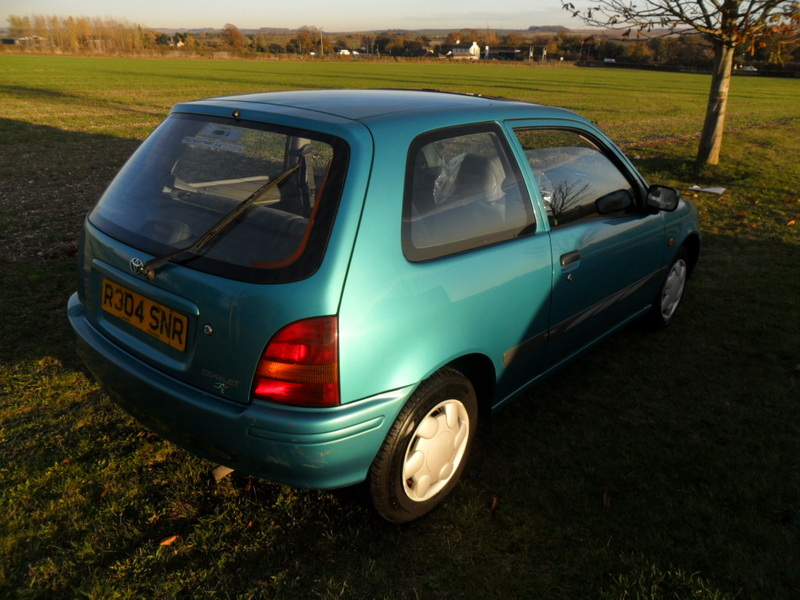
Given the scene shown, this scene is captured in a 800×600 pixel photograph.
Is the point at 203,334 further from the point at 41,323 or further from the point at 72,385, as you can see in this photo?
the point at 41,323

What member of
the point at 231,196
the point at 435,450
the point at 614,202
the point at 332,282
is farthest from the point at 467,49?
the point at 332,282

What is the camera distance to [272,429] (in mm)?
2082

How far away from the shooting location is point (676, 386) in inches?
152

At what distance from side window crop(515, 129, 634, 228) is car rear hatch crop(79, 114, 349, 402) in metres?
1.29

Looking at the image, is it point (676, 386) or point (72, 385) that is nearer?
point (72, 385)

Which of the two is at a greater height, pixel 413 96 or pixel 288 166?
pixel 413 96

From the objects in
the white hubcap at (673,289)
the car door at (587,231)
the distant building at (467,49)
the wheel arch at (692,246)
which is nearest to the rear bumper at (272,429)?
the car door at (587,231)

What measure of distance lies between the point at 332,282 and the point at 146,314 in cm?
84

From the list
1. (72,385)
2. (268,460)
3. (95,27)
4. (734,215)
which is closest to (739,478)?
(268,460)

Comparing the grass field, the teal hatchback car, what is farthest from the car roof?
the grass field

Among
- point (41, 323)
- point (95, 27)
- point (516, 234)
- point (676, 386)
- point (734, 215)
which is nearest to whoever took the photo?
point (516, 234)

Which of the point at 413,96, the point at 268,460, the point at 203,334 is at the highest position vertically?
the point at 413,96

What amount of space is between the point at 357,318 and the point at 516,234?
1072 mm

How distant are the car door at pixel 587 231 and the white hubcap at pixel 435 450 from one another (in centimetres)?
77
